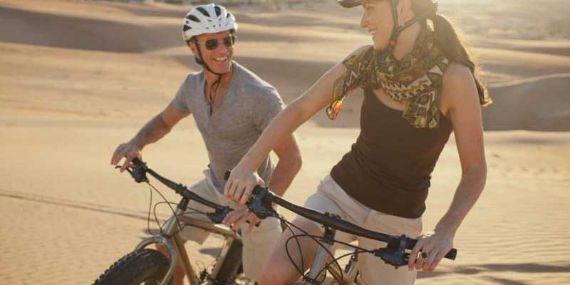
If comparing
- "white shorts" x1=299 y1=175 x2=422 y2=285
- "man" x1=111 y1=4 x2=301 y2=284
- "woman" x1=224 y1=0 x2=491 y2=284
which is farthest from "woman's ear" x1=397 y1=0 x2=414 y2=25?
"man" x1=111 y1=4 x2=301 y2=284

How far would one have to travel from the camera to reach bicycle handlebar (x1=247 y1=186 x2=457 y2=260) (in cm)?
346

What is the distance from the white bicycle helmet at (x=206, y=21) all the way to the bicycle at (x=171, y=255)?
0.82 m

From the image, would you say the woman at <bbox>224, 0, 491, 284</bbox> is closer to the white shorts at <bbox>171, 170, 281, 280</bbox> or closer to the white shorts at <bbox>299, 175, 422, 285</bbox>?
the white shorts at <bbox>299, 175, 422, 285</bbox>

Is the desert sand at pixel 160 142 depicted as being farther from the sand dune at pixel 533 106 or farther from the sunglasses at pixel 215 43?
the sunglasses at pixel 215 43

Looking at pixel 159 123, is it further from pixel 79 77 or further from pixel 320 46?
pixel 320 46

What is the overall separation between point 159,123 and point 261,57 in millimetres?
33688

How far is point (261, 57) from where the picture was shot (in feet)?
128

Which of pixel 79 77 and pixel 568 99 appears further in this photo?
pixel 79 77

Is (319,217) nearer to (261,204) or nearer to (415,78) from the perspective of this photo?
(261,204)

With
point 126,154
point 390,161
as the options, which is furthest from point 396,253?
point 126,154

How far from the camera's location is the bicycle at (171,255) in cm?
433

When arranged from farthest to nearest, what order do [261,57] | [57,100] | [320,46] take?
[320,46], [261,57], [57,100]

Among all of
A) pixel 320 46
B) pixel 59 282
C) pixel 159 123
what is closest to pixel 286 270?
pixel 159 123

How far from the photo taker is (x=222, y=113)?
17.4 feet
